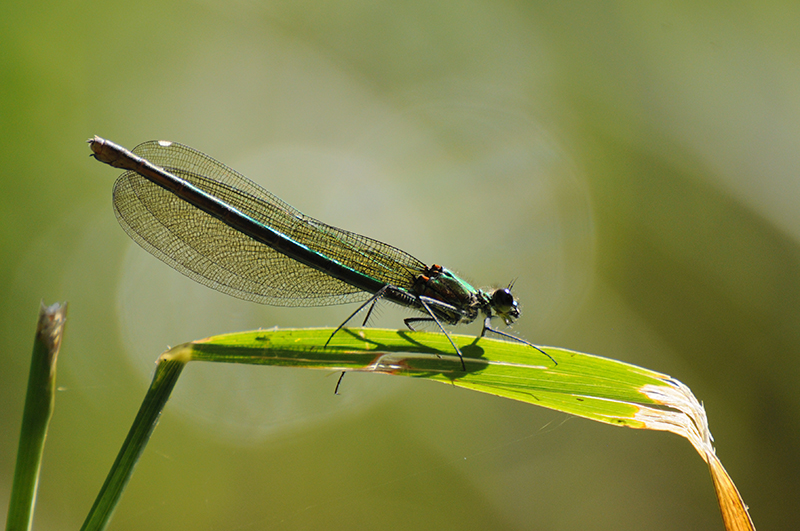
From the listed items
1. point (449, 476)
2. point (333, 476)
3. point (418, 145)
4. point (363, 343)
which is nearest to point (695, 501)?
point (449, 476)

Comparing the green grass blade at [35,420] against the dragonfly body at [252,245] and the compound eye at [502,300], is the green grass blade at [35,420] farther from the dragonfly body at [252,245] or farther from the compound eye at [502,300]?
the compound eye at [502,300]

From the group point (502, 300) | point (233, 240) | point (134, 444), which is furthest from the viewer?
point (502, 300)

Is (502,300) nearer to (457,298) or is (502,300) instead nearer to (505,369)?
(457,298)

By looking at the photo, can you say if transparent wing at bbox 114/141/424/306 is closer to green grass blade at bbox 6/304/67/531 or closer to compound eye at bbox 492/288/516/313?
compound eye at bbox 492/288/516/313

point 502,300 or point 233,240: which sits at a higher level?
point 502,300

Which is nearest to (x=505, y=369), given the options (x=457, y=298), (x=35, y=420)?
(x=457, y=298)

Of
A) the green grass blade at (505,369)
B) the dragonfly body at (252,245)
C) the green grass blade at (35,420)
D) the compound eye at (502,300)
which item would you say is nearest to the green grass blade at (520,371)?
the green grass blade at (505,369)
